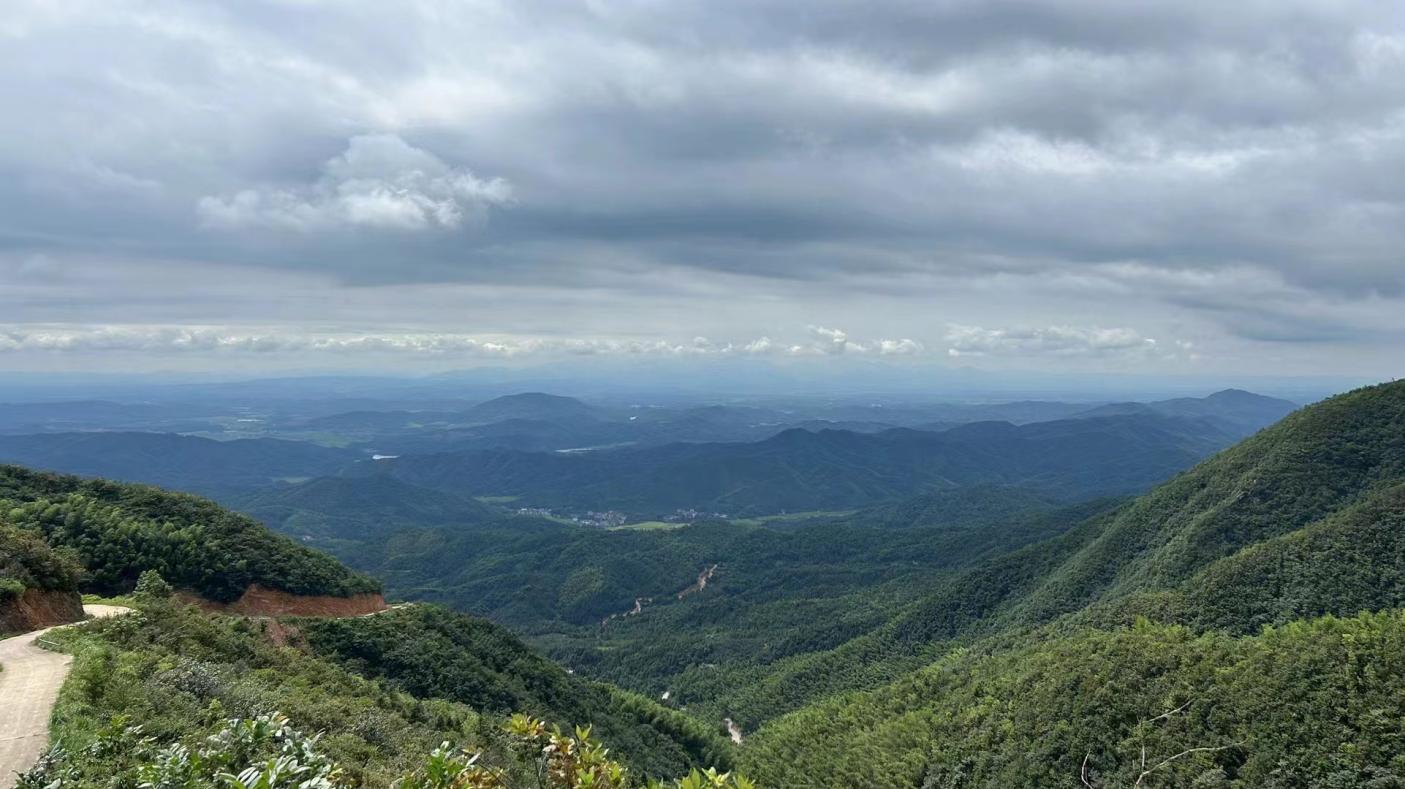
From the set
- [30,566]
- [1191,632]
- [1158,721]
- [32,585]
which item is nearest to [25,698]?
[32,585]

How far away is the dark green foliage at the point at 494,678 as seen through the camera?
187 feet

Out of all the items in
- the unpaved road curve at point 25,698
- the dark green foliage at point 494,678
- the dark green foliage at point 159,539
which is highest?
the unpaved road curve at point 25,698

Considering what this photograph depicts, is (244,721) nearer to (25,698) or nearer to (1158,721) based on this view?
(25,698)

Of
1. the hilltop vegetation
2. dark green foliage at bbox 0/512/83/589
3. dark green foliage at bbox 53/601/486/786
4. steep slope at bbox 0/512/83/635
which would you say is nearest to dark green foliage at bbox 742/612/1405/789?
the hilltop vegetation

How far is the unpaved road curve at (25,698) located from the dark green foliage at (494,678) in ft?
82.4

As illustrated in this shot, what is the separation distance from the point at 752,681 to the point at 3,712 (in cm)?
11277

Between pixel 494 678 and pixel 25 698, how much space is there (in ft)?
137

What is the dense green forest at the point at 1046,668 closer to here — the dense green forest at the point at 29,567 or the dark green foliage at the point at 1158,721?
the dark green foliage at the point at 1158,721

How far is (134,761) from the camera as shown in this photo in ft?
Result: 55.2

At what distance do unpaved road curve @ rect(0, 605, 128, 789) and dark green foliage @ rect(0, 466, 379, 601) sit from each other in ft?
75.2

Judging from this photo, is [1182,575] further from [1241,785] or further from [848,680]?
[1241,785]

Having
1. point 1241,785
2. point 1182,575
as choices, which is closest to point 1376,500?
point 1182,575

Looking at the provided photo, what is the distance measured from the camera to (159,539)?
188 feet

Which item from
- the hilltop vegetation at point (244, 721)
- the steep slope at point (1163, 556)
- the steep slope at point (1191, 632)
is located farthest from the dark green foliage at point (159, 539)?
the steep slope at point (1163, 556)
